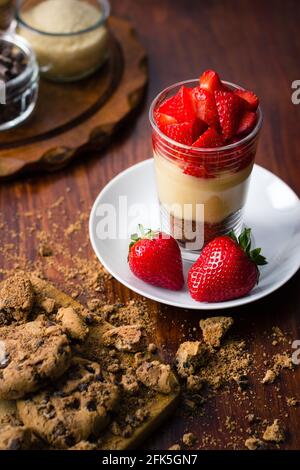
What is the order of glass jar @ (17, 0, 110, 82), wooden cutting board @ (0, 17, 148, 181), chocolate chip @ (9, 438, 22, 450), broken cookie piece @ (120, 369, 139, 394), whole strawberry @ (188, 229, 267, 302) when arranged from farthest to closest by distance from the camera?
glass jar @ (17, 0, 110, 82) < wooden cutting board @ (0, 17, 148, 181) < whole strawberry @ (188, 229, 267, 302) < broken cookie piece @ (120, 369, 139, 394) < chocolate chip @ (9, 438, 22, 450)

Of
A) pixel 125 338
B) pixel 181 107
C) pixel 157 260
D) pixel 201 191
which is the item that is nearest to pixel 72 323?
pixel 125 338

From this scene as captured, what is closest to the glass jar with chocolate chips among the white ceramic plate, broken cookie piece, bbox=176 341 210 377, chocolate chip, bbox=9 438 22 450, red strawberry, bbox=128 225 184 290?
the white ceramic plate

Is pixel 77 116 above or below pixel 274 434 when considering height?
above

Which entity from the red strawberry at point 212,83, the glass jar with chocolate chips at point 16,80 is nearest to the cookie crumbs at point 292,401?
the red strawberry at point 212,83

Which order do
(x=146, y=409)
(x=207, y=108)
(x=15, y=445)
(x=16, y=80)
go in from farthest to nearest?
1. (x=16, y=80)
2. (x=207, y=108)
3. (x=146, y=409)
4. (x=15, y=445)

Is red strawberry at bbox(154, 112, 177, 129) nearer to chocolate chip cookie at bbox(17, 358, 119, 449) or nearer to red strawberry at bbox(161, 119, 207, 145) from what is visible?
red strawberry at bbox(161, 119, 207, 145)

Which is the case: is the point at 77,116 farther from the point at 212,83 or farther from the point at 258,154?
the point at 212,83
